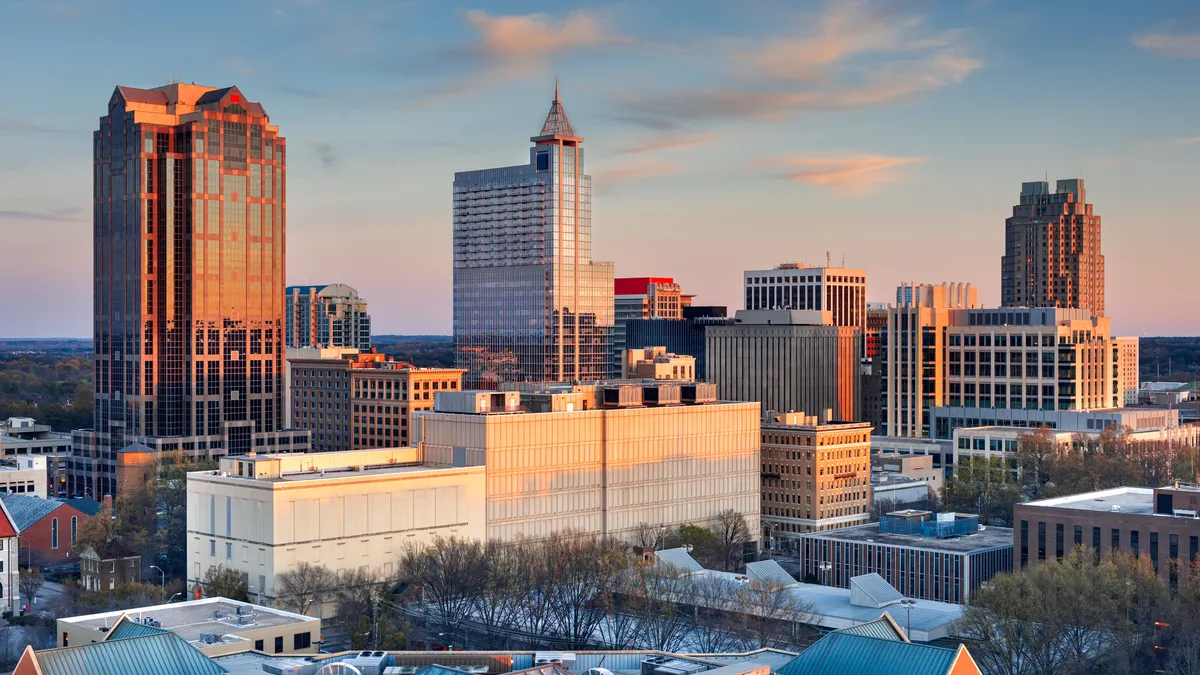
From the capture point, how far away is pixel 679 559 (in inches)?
5458

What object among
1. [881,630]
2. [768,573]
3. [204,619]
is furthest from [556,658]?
[768,573]

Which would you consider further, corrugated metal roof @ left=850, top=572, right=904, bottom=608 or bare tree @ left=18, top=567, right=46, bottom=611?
bare tree @ left=18, top=567, right=46, bottom=611

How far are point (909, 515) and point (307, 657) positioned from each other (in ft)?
290

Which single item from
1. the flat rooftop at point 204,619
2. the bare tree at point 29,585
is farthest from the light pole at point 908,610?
the bare tree at point 29,585

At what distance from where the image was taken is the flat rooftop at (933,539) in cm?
13975

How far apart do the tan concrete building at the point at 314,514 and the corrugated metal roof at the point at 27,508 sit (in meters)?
25.3

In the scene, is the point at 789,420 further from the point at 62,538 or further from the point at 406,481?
the point at 62,538

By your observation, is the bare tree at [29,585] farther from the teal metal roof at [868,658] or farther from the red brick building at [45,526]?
Result: the teal metal roof at [868,658]

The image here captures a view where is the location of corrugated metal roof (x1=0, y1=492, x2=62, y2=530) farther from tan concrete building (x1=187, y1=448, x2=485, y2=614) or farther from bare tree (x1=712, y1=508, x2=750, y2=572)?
bare tree (x1=712, y1=508, x2=750, y2=572)

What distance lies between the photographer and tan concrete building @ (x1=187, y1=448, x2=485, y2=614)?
133125 millimetres

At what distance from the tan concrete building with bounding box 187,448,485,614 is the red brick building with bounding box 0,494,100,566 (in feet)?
82.0

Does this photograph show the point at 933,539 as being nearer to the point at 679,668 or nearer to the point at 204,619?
the point at 204,619

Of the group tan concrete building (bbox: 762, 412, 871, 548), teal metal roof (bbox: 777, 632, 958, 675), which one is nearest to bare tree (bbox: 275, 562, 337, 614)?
teal metal roof (bbox: 777, 632, 958, 675)

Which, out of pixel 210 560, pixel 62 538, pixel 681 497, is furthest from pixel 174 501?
pixel 681 497
